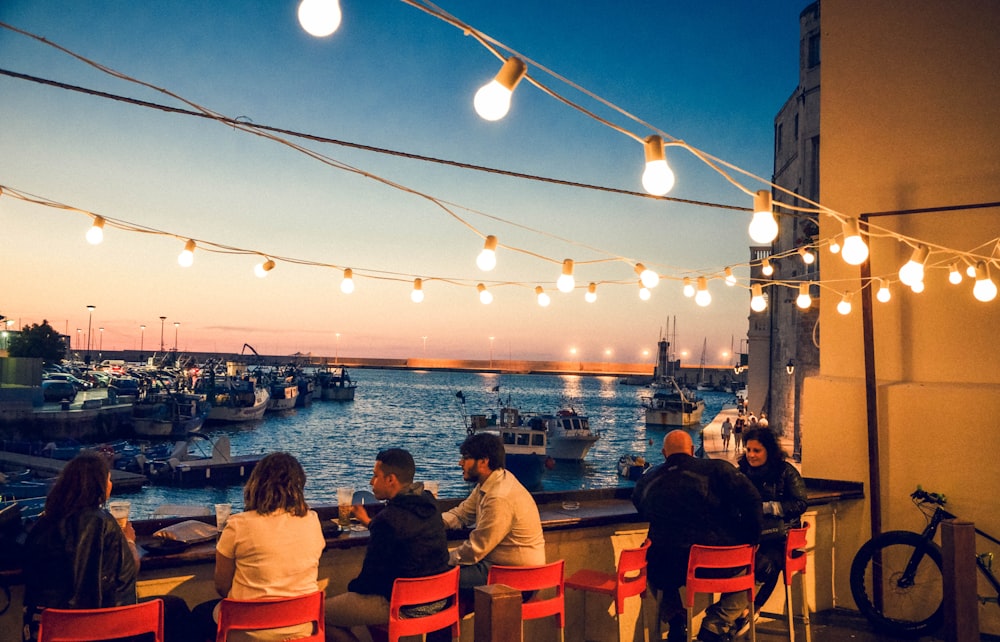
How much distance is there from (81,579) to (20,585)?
1.79 ft

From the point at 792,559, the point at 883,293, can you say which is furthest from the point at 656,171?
the point at 883,293

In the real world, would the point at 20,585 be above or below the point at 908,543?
above

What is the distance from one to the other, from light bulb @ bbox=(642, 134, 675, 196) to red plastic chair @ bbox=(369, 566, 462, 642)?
182 cm

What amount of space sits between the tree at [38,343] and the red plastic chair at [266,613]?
6730cm

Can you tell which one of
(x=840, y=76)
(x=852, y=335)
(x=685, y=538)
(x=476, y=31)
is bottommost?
(x=685, y=538)

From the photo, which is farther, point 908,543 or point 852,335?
point 852,335

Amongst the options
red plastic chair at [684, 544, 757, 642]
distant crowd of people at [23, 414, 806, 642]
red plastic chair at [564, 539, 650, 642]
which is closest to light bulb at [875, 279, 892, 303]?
distant crowd of people at [23, 414, 806, 642]

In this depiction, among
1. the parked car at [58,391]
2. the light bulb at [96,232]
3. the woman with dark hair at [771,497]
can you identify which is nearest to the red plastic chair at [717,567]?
the woman with dark hair at [771,497]

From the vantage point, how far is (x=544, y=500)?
183 inches

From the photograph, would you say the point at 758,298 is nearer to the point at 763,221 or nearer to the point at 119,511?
the point at 763,221

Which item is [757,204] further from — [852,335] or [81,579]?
[852,335]

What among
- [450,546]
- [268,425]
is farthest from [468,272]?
[268,425]

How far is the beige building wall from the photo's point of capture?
197 inches

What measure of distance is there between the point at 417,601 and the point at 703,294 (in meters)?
3.90
